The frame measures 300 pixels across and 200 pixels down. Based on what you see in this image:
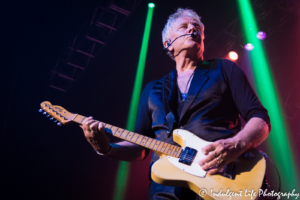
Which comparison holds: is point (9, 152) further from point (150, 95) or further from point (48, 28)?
point (150, 95)

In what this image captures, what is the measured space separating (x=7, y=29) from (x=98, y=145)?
527 cm

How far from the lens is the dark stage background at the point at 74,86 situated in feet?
20.3

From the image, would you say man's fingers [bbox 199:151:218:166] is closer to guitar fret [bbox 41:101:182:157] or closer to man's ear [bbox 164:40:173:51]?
guitar fret [bbox 41:101:182:157]

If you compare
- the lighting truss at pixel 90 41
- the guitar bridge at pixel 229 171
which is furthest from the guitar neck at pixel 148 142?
the lighting truss at pixel 90 41

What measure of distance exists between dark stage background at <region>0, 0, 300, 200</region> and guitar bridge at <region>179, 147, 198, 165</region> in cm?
515

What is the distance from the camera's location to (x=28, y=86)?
21.7 feet

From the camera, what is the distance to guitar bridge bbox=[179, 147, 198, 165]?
1.89 meters

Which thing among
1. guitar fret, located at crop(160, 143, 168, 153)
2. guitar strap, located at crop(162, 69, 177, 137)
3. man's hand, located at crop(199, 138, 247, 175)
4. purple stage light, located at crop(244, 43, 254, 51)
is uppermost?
purple stage light, located at crop(244, 43, 254, 51)

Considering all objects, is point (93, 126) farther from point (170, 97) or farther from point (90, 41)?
point (90, 41)

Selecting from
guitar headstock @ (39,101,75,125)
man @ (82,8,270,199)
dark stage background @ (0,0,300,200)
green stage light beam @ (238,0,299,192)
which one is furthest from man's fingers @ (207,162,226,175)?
dark stage background @ (0,0,300,200)

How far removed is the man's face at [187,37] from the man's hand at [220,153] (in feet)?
5.04

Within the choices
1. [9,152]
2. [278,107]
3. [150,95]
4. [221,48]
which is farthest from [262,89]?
[9,152]

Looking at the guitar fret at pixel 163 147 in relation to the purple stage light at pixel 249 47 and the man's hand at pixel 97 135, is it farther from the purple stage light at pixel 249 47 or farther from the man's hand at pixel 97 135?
the purple stage light at pixel 249 47

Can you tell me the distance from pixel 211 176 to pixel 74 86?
242 inches
